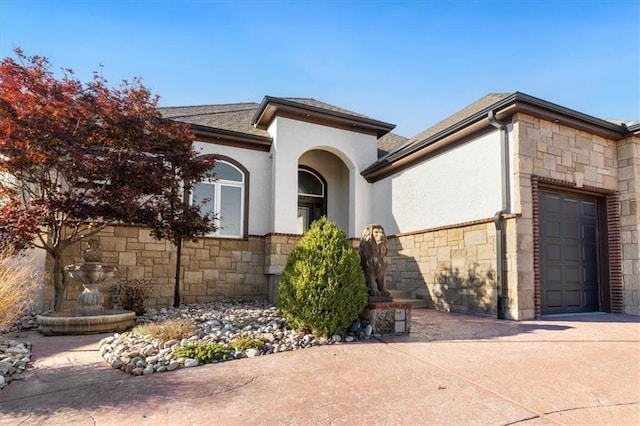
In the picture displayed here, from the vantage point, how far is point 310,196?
11656mm

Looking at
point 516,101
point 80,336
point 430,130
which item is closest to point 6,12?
point 80,336

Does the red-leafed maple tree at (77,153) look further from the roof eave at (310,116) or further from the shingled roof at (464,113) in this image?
the shingled roof at (464,113)

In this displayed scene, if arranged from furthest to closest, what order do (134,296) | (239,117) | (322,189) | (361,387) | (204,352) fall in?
1. (322,189)
2. (239,117)
3. (134,296)
4. (204,352)
5. (361,387)

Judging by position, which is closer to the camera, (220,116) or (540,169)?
(540,169)

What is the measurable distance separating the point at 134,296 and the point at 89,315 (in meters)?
1.46

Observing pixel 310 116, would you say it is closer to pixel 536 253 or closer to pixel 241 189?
pixel 241 189

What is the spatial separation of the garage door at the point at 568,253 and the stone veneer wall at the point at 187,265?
244 inches

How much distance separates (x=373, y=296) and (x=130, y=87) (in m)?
5.29

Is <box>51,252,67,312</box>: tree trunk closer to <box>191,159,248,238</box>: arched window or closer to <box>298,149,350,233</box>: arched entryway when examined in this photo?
<box>191,159,248,238</box>: arched window

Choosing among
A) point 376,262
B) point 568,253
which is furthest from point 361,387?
point 568,253

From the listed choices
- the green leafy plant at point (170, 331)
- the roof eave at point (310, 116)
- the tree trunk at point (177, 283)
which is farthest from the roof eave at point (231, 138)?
the green leafy plant at point (170, 331)

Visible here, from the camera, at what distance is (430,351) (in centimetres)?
429

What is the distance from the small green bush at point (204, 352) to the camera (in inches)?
153

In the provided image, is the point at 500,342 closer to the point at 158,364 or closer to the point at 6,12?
the point at 158,364
